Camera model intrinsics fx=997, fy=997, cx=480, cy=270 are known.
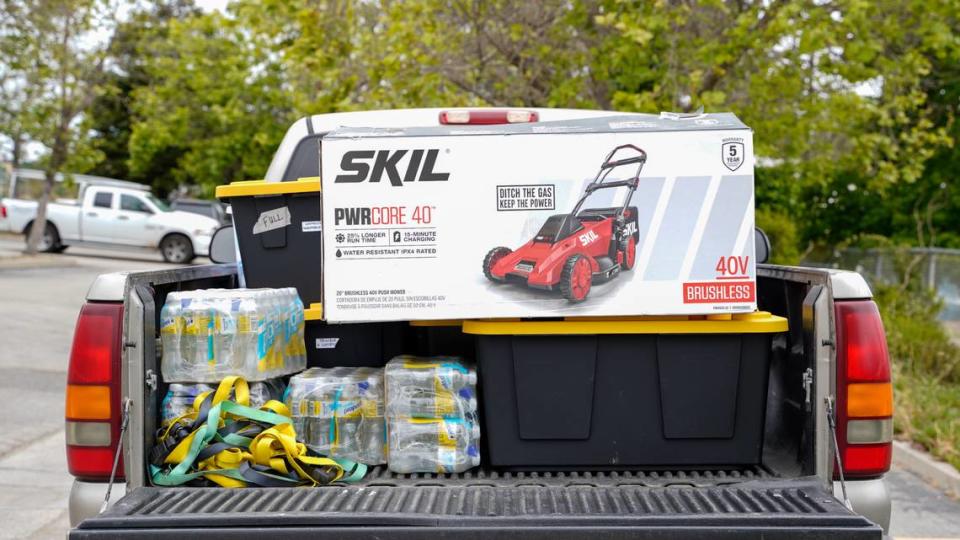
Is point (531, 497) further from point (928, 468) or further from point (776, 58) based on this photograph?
point (776, 58)

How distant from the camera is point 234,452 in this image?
10.3 ft

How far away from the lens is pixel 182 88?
97.3 feet

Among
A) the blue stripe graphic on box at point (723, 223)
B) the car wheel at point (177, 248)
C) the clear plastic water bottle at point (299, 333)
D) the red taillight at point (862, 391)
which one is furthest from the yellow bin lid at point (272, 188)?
the car wheel at point (177, 248)

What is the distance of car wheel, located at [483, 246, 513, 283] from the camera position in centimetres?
312

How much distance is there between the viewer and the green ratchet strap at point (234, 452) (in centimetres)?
311

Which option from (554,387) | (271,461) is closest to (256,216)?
(271,461)

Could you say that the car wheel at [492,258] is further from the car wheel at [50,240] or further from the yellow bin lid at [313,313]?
the car wheel at [50,240]

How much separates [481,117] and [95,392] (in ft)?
6.64

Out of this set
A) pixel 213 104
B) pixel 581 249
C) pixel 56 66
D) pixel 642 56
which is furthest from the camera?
pixel 213 104

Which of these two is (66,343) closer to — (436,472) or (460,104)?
(460,104)

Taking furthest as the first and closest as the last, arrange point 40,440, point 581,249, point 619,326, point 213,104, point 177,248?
point 213,104 → point 177,248 → point 40,440 → point 619,326 → point 581,249

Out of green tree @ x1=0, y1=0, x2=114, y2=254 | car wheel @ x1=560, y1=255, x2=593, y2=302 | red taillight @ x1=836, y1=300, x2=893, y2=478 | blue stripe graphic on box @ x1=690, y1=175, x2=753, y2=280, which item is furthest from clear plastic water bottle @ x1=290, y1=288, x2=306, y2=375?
green tree @ x1=0, y1=0, x2=114, y2=254

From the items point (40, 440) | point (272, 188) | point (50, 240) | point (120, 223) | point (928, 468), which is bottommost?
point (928, 468)

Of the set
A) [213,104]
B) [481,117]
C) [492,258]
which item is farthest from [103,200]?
[492,258]
